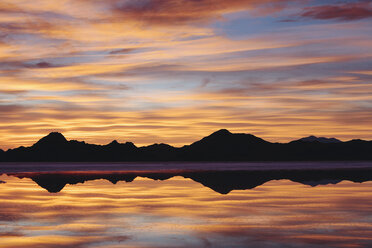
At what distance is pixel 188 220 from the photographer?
683 inches

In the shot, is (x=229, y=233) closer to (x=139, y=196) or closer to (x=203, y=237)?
(x=203, y=237)

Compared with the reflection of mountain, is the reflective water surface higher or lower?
lower

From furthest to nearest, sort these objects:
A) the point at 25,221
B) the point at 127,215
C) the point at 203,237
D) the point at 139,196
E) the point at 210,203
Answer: the point at 139,196 < the point at 210,203 < the point at 127,215 < the point at 25,221 < the point at 203,237

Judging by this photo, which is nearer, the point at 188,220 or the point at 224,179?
the point at 188,220

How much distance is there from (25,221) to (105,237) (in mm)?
4374

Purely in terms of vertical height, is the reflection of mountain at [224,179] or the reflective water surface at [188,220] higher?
the reflection of mountain at [224,179]

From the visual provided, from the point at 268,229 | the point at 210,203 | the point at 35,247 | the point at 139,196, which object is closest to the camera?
the point at 35,247

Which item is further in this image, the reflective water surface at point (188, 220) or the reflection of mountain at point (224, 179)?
the reflection of mountain at point (224, 179)

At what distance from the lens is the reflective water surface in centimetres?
1373

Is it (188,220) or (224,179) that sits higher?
(224,179)

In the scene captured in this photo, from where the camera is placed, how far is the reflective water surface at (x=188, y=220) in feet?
45.0

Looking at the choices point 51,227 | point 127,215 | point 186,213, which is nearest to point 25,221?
point 51,227

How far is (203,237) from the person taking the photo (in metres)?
14.2

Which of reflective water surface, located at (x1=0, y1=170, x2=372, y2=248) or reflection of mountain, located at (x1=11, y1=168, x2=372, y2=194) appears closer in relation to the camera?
reflective water surface, located at (x1=0, y1=170, x2=372, y2=248)
